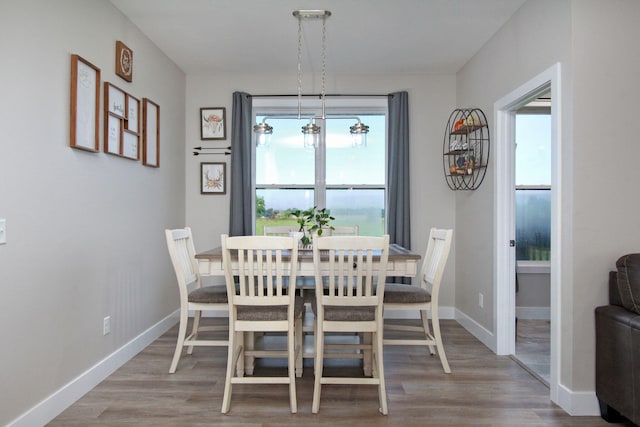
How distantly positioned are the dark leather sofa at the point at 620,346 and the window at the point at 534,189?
94.8 inches

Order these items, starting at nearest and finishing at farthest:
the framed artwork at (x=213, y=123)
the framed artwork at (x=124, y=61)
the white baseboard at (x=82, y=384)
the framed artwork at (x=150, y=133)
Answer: the white baseboard at (x=82, y=384) < the framed artwork at (x=124, y=61) < the framed artwork at (x=150, y=133) < the framed artwork at (x=213, y=123)

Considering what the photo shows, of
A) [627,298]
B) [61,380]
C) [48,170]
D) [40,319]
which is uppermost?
[48,170]

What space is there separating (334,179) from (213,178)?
1295 millimetres

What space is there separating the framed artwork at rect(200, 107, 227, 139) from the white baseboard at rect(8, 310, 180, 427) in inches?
78.0

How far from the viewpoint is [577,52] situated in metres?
2.33

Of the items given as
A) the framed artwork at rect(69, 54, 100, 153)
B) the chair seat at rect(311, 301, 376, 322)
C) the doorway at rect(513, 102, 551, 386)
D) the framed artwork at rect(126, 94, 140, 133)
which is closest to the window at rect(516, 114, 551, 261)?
the doorway at rect(513, 102, 551, 386)

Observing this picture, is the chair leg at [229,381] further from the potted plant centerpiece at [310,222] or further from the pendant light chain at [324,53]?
the pendant light chain at [324,53]

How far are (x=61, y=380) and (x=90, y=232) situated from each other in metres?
0.87

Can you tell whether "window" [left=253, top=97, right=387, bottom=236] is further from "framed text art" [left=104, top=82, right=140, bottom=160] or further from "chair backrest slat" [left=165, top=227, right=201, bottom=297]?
"framed text art" [left=104, top=82, right=140, bottom=160]

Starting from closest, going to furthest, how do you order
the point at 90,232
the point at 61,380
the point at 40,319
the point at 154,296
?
the point at 40,319 < the point at 61,380 < the point at 90,232 < the point at 154,296

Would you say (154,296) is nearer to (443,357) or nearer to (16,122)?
(16,122)

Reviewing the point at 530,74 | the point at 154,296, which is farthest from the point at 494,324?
the point at 154,296

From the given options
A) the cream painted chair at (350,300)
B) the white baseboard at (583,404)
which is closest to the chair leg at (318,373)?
the cream painted chair at (350,300)

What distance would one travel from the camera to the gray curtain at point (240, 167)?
14.3ft
